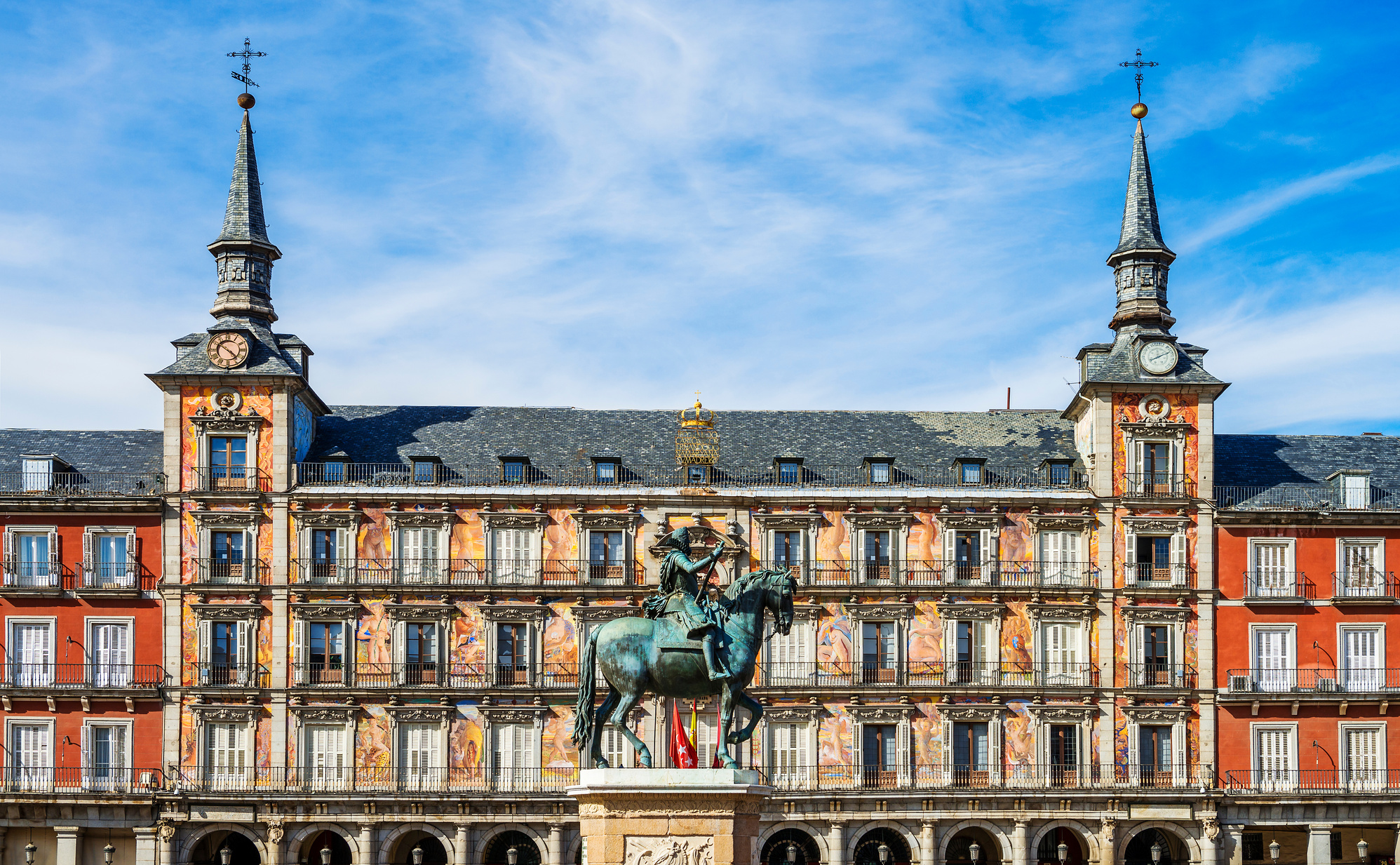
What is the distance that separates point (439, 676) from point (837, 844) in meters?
17.1

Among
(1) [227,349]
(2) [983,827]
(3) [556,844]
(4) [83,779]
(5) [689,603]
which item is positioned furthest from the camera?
(1) [227,349]

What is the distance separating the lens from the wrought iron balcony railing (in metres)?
67.0

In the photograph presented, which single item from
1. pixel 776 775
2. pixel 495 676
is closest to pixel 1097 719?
pixel 776 775

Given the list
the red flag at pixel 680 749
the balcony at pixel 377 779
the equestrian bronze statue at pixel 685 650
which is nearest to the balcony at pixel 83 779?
the balcony at pixel 377 779

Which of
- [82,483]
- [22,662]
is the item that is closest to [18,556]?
[82,483]

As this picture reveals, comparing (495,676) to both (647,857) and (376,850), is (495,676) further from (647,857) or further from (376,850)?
(647,857)

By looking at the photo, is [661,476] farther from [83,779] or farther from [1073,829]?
[83,779]

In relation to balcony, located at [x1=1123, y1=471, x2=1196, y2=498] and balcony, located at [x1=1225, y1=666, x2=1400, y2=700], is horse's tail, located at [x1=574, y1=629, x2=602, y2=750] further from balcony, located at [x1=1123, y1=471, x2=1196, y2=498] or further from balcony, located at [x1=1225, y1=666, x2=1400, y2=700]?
balcony, located at [x1=1225, y1=666, x2=1400, y2=700]

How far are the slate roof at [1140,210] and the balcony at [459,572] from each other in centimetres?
2617

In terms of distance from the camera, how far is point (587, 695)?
1176 inches

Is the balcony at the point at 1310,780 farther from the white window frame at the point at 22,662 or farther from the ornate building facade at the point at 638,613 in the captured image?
the white window frame at the point at 22,662

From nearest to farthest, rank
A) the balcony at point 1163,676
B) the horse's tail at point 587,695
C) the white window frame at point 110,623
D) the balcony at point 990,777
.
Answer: the horse's tail at point 587,695
the white window frame at point 110,623
the balcony at point 990,777
the balcony at point 1163,676

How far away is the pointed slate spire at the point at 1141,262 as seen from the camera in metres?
73.7

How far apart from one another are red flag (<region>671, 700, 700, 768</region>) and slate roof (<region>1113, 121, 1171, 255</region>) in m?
48.5
